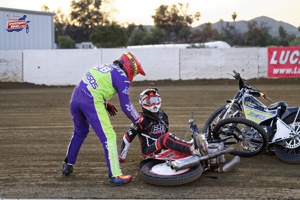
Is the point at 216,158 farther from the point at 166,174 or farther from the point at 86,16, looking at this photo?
the point at 86,16

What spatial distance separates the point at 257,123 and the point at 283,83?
53.2 feet

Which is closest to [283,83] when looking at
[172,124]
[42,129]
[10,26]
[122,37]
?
[172,124]

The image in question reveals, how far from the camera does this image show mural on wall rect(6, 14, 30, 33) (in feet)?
96.0

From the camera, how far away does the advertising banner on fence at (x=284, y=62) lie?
22984 mm

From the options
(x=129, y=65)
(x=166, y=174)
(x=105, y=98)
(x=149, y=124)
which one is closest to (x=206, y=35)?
(x=149, y=124)

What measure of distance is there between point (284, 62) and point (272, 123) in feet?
54.6

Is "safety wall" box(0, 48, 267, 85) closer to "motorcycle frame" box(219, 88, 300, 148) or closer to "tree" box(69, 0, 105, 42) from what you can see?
"motorcycle frame" box(219, 88, 300, 148)

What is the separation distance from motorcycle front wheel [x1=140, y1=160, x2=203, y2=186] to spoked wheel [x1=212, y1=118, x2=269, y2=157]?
3.98 ft

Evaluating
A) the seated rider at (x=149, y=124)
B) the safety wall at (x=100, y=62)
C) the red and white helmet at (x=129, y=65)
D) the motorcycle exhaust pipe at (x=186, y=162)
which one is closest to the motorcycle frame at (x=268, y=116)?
the seated rider at (x=149, y=124)

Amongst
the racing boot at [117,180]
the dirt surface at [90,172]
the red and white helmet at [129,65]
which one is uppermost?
the red and white helmet at [129,65]

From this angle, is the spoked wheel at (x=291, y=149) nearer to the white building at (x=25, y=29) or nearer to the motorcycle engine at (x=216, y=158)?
the motorcycle engine at (x=216, y=158)

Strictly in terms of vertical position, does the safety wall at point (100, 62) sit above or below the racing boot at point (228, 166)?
above

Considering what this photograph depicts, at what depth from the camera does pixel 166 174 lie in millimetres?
6328

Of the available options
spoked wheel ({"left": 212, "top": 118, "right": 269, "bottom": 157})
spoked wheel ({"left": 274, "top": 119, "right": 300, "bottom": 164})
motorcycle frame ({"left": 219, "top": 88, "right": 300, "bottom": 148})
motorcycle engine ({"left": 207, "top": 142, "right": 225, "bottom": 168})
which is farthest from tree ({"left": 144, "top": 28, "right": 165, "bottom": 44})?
motorcycle engine ({"left": 207, "top": 142, "right": 225, "bottom": 168})
